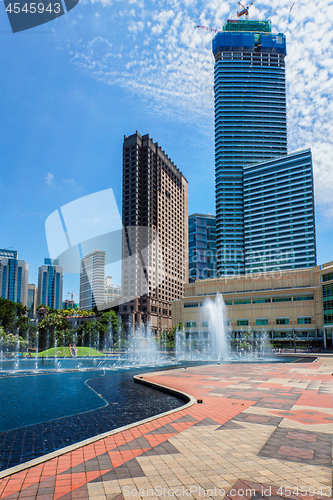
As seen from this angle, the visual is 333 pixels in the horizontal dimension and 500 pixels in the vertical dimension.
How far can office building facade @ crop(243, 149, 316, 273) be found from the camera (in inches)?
5118

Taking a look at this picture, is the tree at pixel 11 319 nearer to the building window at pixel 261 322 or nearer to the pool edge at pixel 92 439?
the building window at pixel 261 322

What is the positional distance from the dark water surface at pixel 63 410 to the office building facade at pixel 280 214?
123 metres

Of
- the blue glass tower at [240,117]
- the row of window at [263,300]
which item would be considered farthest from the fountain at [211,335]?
the blue glass tower at [240,117]

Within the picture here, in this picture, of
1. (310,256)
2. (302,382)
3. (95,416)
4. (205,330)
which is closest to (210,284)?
(205,330)

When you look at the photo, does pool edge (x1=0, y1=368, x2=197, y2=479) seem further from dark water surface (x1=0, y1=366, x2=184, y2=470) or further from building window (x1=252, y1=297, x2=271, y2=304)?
building window (x1=252, y1=297, x2=271, y2=304)

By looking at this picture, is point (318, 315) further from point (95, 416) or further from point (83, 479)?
point (83, 479)

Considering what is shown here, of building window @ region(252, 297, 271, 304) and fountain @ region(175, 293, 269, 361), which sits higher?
building window @ region(252, 297, 271, 304)

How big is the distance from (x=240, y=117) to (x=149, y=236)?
269 ft

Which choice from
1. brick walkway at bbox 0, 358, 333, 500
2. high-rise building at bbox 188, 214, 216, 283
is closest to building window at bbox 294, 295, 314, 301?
brick walkway at bbox 0, 358, 333, 500

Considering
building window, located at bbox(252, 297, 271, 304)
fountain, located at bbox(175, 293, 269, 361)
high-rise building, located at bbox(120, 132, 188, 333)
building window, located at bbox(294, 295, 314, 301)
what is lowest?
fountain, located at bbox(175, 293, 269, 361)

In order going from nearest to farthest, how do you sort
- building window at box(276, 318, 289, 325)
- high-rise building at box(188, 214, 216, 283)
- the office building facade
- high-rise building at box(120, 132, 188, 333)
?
building window at box(276, 318, 289, 325) < high-rise building at box(120, 132, 188, 333) < the office building facade < high-rise building at box(188, 214, 216, 283)

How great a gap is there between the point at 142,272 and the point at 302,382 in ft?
314

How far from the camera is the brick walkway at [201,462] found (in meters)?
5.27

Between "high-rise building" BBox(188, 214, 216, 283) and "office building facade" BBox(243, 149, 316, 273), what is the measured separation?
34.1m
